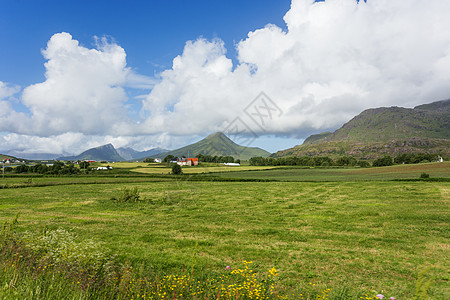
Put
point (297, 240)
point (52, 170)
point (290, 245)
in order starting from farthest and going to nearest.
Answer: point (52, 170) < point (297, 240) < point (290, 245)

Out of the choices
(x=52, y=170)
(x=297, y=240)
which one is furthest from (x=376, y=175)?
(x=52, y=170)

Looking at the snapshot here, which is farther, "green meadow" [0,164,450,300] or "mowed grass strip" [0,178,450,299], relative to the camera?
"mowed grass strip" [0,178,450,299]

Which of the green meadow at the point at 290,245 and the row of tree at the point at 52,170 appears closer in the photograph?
the green meadow at the point at 290,245

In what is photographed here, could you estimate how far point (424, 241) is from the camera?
44.1 feet

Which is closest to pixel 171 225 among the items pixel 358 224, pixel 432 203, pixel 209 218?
pixel 209 218

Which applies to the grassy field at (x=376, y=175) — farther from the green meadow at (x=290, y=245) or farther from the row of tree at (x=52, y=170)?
the row of tree at (x=52, y=170)

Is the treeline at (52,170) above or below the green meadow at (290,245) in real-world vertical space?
above

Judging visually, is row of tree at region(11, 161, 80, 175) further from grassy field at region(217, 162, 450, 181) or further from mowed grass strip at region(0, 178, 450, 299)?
mowed grass strip at region(0, 178, 450, 299)

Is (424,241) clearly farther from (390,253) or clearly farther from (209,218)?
(209,218)

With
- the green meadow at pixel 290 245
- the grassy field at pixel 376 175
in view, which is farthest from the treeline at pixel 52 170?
the green meadow at pixel 290 245

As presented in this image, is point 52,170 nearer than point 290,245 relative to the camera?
No

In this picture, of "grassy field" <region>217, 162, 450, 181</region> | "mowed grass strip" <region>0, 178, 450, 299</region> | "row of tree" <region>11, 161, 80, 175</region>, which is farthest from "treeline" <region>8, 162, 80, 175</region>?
"mowed grass strip" <region>0, 178, 450, 299</region>

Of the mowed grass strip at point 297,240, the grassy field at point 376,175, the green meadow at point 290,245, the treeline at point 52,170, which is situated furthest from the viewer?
the treeline at point 52,170

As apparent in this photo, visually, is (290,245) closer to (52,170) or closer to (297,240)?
(297,240)
